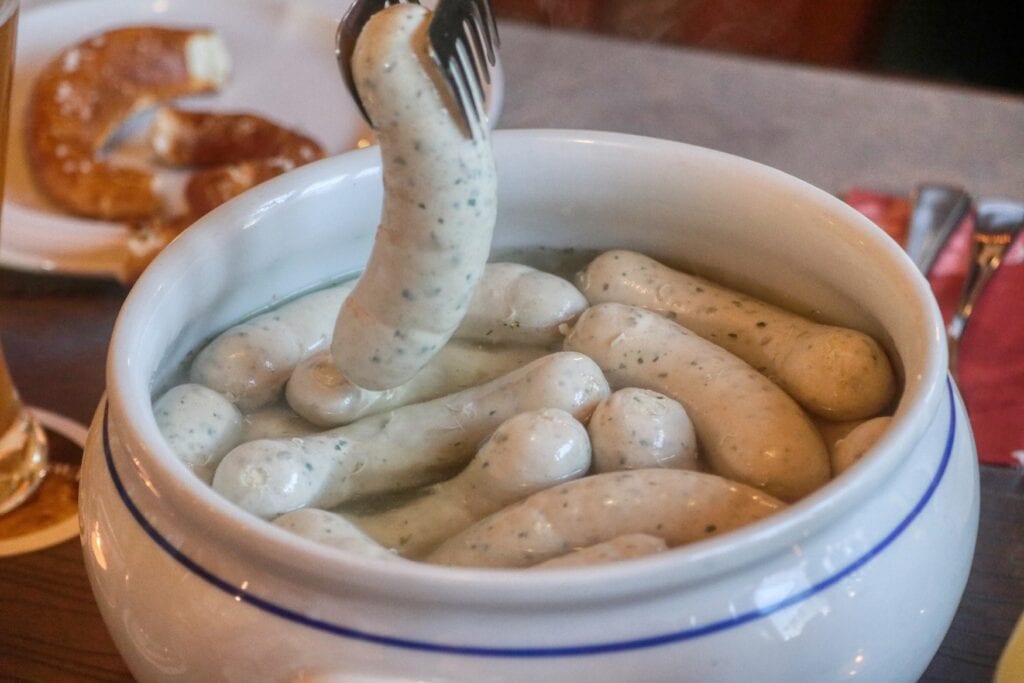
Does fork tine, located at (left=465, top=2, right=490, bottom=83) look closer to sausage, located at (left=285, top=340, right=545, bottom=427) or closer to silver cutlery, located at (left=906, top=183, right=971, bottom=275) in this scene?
sausage, located at (left=285, top=340, right=545, bottom=427)

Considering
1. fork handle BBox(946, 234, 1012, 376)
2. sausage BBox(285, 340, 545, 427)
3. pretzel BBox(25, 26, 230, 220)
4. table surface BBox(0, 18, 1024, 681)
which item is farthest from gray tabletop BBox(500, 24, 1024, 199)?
sausage BBox(285, 340, 545, 427)

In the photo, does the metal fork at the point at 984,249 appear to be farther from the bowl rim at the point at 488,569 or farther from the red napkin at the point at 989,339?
the bowl rim at the point at 488,569

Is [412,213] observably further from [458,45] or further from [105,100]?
[105,100]

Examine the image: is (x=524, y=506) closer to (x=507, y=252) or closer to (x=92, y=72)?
(x=507, y=252)

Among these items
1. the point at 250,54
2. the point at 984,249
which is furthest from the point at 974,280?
the point at 250,54

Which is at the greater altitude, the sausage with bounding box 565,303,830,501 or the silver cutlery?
the sausage with bounding box 565,303,830,501
